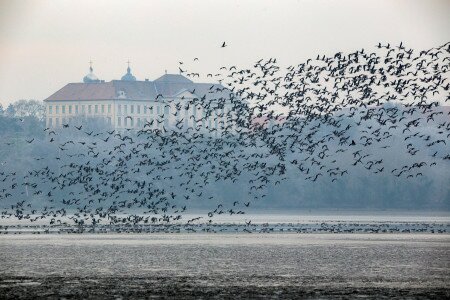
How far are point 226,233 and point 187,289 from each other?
64.0 meters

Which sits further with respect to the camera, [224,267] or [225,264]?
[225,264]

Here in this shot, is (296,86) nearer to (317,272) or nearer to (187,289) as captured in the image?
(317,272)

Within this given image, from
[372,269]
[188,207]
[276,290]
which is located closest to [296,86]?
[372,269]

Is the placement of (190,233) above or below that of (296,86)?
below

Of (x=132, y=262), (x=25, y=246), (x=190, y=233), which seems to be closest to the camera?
(x=132, y=262)

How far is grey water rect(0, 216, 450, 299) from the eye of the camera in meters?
59.8

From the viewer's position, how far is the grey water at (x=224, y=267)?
196 feet

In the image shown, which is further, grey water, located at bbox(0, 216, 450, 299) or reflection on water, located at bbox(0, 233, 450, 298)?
reflection on water, located at bbox(0, 233, 450, 298)

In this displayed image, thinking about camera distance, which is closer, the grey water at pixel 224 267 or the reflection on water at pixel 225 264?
the grey water at pixel 224 267

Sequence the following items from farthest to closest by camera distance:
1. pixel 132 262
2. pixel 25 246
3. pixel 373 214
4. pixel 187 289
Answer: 1. pixel 373 214
2. pixel 25 246
3. pixel 132 262
4. pixel 187 289

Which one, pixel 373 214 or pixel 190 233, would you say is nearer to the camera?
pixel 190 233

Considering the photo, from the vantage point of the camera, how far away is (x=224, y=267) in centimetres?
7450

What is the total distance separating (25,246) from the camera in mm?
94812

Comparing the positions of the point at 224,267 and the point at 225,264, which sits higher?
the point at 225,264
